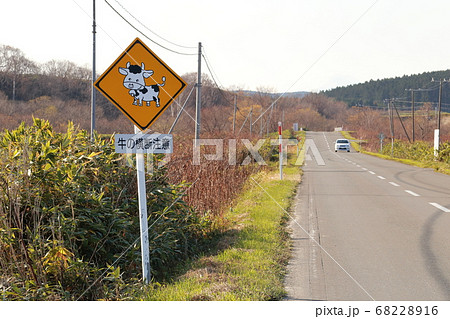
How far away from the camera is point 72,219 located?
16.5 ft

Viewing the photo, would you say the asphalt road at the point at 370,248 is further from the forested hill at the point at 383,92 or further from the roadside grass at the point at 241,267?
the forested hill at the point at 383,92

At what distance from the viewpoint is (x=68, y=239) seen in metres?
5.12

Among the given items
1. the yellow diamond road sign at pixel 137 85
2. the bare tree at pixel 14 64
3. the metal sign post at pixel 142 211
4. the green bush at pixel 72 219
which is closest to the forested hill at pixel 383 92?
the bare tree at pixel 14 64

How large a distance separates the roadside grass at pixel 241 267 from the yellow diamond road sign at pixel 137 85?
6.11ft

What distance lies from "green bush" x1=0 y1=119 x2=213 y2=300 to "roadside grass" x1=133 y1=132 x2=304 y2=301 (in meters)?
0.65

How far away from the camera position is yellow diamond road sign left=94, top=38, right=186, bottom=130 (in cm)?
496

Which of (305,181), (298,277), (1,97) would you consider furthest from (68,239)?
(1,97)

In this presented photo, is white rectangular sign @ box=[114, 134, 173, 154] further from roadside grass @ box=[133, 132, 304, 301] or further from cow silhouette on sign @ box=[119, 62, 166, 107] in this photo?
roadside grass @ box=[133, 132, 304, 301]

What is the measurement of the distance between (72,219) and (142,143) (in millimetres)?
1229

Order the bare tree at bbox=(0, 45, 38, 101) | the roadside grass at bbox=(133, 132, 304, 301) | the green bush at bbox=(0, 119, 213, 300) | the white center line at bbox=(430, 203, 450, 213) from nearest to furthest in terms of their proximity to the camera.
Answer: the roadside grass at bbox=(133, 132, 304, 301), the green bush at bbox=(0, 119, 213, 300), the white center line at bbox=(430, 203, 450, 213), the bare tree at bbox=(0, 45, 38, 101)

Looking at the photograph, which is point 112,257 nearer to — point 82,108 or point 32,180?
point 32,180

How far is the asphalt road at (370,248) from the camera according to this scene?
14.9ft

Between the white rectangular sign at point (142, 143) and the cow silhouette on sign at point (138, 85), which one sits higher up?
the cow silhouette on sign at point (138, 85)

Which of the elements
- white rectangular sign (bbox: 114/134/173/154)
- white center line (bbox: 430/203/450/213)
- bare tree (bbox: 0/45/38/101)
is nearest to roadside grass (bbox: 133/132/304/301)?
white rectangular sign (bbox: 114/134/173/154)
